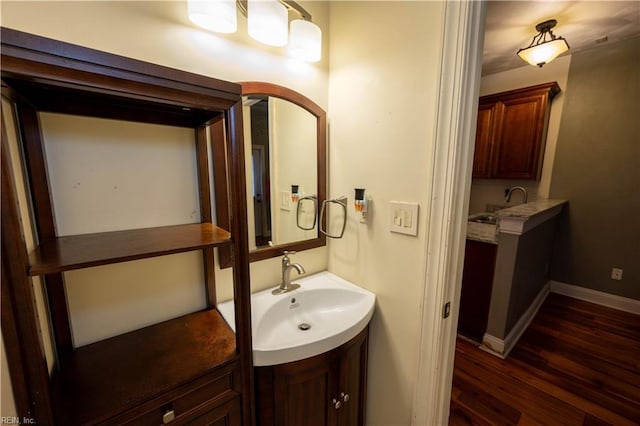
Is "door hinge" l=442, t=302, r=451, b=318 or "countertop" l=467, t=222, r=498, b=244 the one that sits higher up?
"countertop" l=467, t=222, r=498, b=244

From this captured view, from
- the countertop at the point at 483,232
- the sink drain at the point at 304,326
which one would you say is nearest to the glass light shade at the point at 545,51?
the countertop at the point at 483,232

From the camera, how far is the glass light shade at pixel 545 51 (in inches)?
79.2

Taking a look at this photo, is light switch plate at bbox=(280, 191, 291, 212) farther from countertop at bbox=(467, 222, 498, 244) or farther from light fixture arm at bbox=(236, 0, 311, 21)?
countertop at bbox=(467, 222, 498, 244)

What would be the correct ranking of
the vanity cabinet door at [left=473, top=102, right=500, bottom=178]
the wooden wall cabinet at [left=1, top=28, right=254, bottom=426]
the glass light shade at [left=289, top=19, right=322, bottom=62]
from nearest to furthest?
1. the wooden wall cabinet at [left=1, top=28, right=254, bottom=426]
2. the glass light shade at [left=289, top=19, right=322, bottom=62]
3. the vanity cabinet door at [left=473, top=102, right=500, bottom=178]

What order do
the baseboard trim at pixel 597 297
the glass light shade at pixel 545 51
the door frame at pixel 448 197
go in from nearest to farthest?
the door frame at pixel 448 197 → the glass light shade at pixel 545 51 → the baseboard trim at pixel 597 297

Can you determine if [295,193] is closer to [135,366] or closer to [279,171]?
[279,171]

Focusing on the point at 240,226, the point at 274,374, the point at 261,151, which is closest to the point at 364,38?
the point at 261,151

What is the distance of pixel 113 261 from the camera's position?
0.62 meters

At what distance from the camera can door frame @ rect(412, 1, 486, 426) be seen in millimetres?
836

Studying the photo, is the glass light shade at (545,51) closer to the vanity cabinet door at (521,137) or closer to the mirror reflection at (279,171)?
the vanity cabinet door at (521,137)

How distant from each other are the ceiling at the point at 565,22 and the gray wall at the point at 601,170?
0.28 metres

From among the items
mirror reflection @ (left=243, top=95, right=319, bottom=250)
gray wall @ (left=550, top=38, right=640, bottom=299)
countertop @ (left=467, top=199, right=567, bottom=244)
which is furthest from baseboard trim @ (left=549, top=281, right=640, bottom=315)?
mirror reflection @ (left=243, top=95, right=319, bottom=250)

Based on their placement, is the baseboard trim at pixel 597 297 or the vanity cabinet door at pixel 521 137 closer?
the baseboard trim at pixel 597 297

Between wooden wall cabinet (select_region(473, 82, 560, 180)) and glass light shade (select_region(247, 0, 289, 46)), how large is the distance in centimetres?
285
